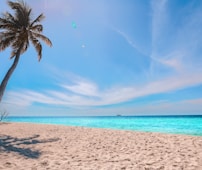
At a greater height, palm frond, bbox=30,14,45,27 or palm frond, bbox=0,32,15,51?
palm frond, bbox=30,14,45,27

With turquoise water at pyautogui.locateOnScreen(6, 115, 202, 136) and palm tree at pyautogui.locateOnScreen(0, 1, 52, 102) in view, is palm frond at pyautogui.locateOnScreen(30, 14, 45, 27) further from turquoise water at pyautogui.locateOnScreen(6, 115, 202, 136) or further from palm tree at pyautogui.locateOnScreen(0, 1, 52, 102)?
turquoise water at pyautogui.locateOnScreen(6, 115, 202, 136)

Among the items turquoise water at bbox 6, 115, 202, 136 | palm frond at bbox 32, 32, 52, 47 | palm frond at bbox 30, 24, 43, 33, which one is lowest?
turquoise water at bbox 6, 115, 202, 136

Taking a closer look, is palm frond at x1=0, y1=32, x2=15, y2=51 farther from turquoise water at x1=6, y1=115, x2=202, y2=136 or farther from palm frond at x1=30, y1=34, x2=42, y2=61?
turquoise water at x1=6, y1=115, x2=202, y2=136

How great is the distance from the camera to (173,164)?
6156 mm

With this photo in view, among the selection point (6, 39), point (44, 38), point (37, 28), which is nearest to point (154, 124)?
point (44, 38)

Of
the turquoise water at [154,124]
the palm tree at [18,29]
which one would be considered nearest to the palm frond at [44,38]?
the palm tree at [18,29]

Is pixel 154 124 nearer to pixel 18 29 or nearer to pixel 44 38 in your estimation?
pixel 44 38

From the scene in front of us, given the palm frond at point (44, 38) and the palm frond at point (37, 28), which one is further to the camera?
the palm frond at point (44, 38)

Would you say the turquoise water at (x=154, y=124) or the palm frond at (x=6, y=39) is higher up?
the palm frond at (x=6, y=39)

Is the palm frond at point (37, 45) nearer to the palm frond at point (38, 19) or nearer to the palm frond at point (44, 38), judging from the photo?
the palm frond at point (44, 38)

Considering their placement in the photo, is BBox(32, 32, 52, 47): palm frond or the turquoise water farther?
the turquoise water

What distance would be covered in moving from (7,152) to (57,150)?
2111 mm

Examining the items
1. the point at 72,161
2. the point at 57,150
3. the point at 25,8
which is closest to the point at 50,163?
the point at 72,161

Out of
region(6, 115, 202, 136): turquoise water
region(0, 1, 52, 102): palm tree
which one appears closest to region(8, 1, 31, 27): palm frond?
region(0, 1, 52, 102): palm tree
